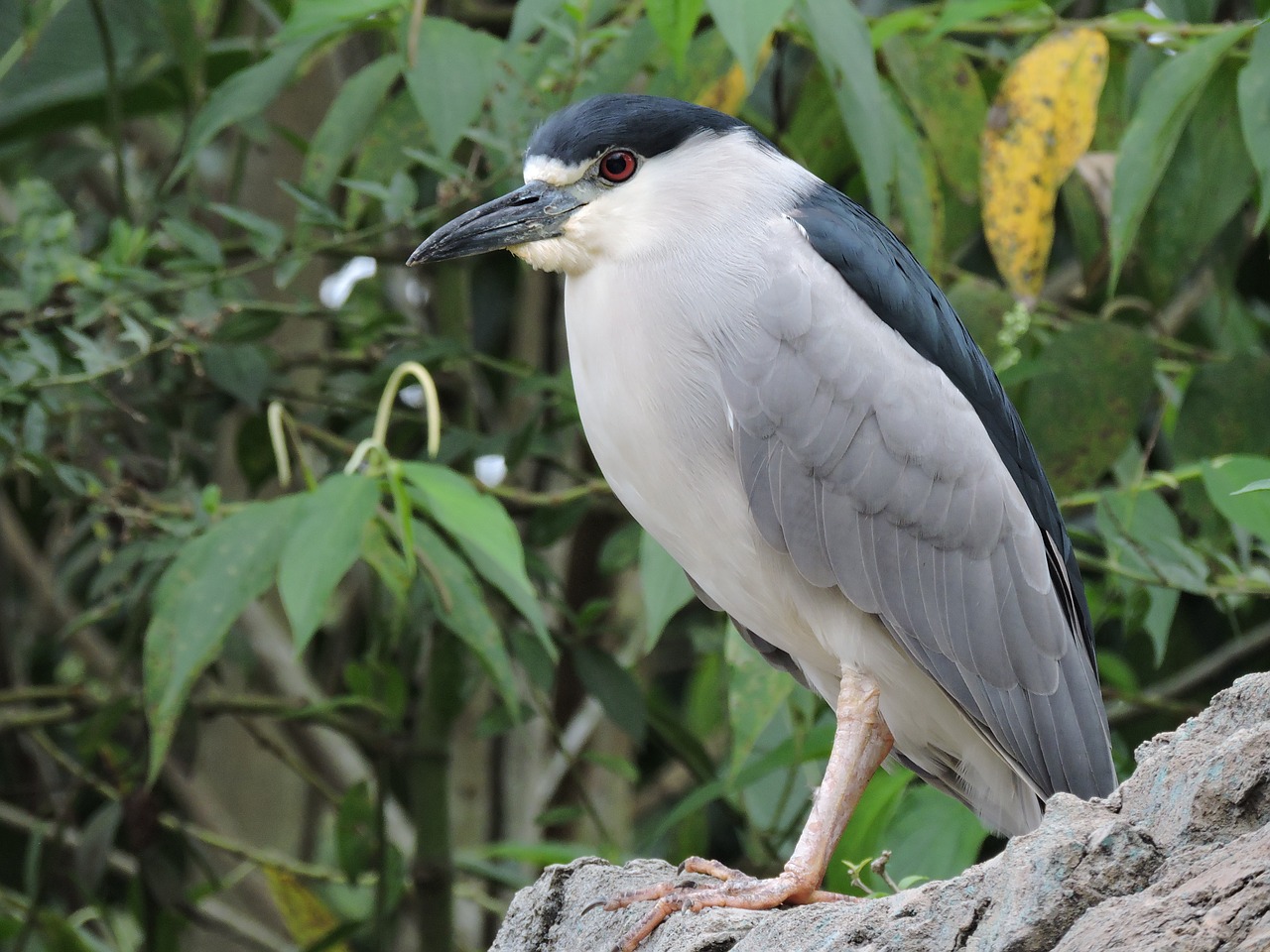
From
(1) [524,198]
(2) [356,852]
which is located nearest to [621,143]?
(1) [524,198]

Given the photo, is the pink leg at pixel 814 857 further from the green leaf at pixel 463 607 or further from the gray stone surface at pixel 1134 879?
the green leaf at pixel 463 607

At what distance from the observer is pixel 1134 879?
1.73 meters

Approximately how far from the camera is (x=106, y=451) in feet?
12.3

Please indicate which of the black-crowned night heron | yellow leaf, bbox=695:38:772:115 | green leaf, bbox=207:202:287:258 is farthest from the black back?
green leaf, bbox=207:202:287:258

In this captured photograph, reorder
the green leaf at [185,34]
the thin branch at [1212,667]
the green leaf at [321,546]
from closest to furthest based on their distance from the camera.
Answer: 1. the green leaf at [321,546]
2. the green leaf at [185,34]
3. the thin branch at [1212,667]

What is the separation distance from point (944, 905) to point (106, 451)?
2560 millimetres

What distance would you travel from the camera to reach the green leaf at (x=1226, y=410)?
12.1 feet

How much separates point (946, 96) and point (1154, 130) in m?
0.62

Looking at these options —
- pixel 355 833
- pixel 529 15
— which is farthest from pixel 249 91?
pixel 355 833

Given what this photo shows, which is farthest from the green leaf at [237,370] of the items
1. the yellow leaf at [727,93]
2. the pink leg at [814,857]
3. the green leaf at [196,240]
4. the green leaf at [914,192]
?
the pink leg at [814,857]

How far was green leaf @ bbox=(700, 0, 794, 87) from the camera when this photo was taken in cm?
268

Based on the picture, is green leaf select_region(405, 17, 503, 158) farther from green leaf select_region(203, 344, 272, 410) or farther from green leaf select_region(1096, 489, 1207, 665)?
green leaf select_region(1096, 489, 1207, 665)

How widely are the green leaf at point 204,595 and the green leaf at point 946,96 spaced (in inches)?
66.3

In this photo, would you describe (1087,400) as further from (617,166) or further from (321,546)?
(321,546)
